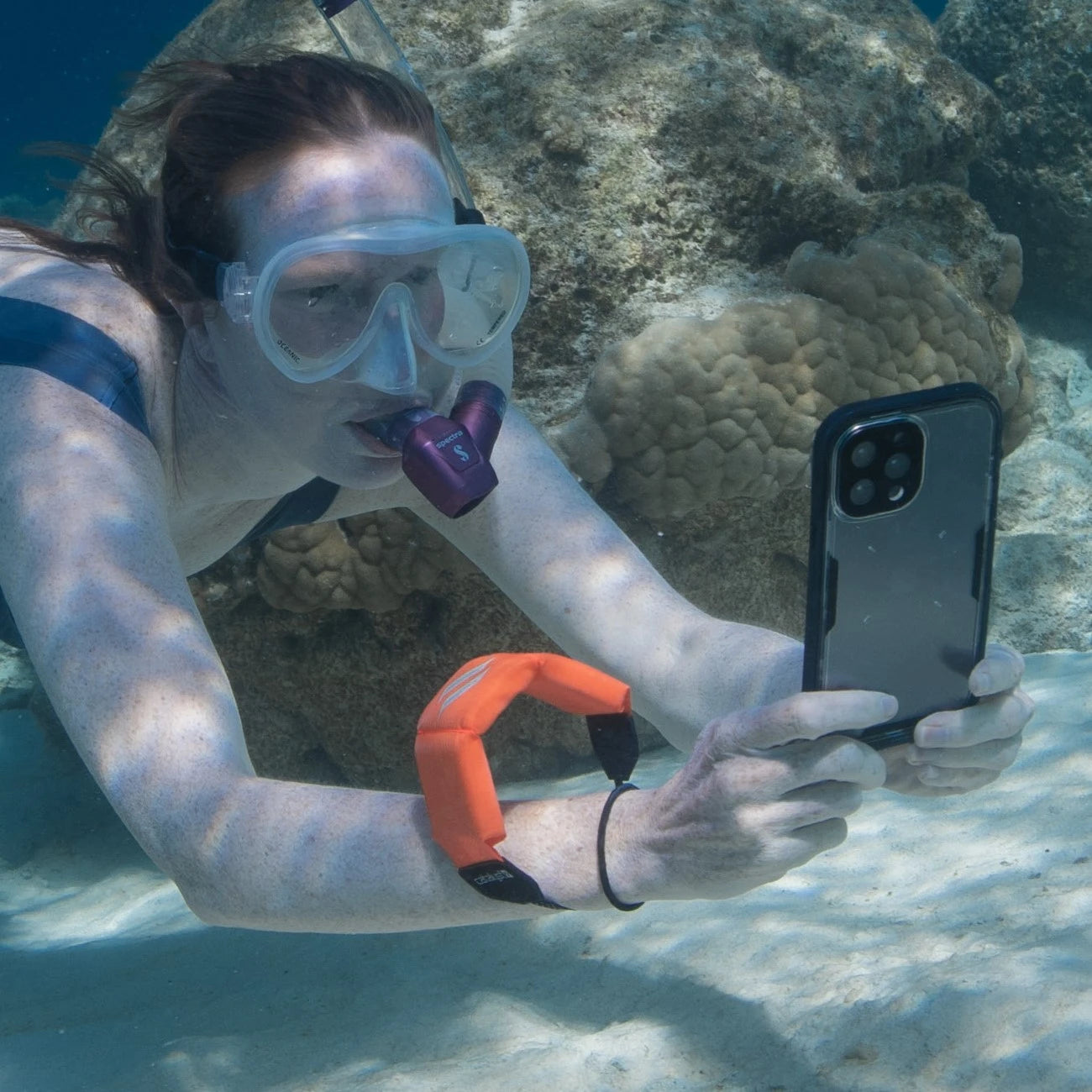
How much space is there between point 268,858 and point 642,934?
157cm

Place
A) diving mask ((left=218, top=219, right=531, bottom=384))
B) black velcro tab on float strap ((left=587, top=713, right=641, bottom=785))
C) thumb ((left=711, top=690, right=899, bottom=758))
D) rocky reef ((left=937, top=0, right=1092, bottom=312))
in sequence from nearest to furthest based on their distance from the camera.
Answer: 1. thumb ((left=711, top=690, right=899, bottom=758))
2. black velcro tab on float strap ((left=587, top=713, right=641, bottom=785))
3. diving mask ((left=218, top=219, right=531, bottom=384))
4. rocky reef ((left=937, top=0, right=1092, bottom=312))

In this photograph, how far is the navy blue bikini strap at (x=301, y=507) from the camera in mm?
2482

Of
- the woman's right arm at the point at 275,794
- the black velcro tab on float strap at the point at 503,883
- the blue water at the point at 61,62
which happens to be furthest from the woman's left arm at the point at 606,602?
the blue water at the point at 61,62

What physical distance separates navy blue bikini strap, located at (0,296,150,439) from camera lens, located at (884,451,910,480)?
1333 mm

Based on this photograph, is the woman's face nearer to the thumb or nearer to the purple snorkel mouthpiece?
the purple snorkel mouthpiece

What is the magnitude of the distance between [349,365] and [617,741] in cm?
93

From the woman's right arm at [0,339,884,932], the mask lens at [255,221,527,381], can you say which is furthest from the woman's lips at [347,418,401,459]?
the woman's right arm at [0,339,884,932]

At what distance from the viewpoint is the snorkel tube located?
173cm

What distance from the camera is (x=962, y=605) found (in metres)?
1.25

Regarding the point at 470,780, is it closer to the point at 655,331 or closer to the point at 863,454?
the point at 863,454

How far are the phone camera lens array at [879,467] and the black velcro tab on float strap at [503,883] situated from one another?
25.5 inches

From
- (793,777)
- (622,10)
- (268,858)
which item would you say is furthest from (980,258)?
(268,858)

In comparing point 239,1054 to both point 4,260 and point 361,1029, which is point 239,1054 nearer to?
point 361,1029

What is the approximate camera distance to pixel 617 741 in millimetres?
1375
